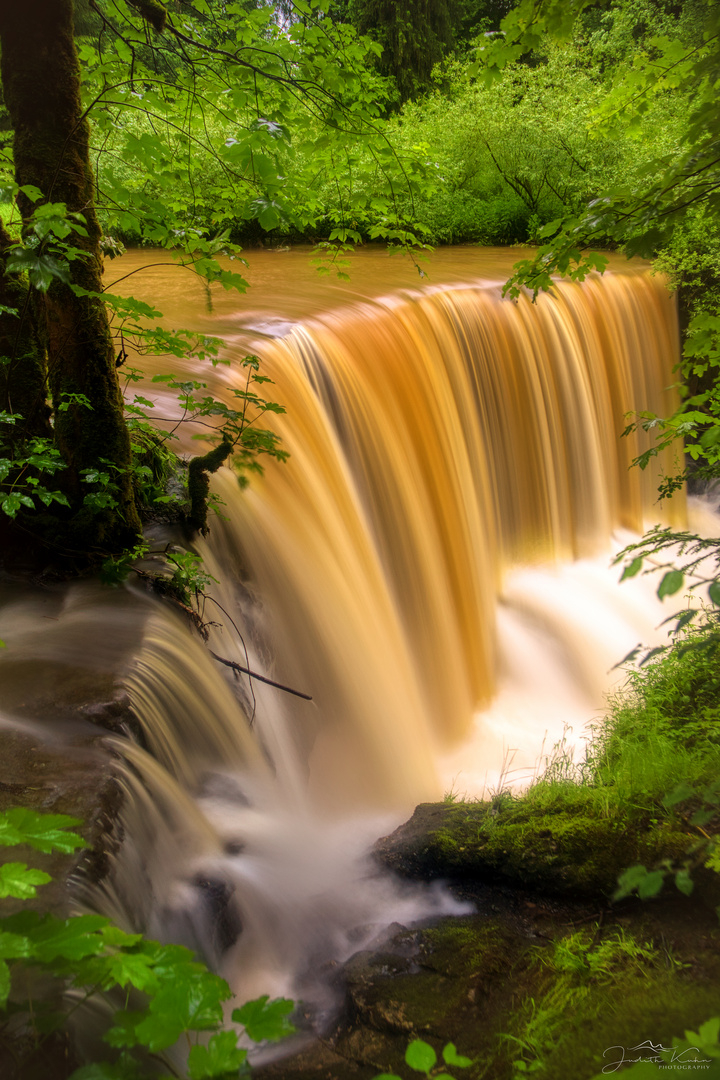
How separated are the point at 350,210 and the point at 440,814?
3638mm

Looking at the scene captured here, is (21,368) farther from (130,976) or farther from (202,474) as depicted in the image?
(130,976)

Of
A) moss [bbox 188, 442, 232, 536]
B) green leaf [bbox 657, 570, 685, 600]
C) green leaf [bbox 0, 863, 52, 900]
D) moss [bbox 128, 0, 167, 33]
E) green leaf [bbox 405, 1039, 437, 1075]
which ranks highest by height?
moss [bbox 128, 0, 167, 33]

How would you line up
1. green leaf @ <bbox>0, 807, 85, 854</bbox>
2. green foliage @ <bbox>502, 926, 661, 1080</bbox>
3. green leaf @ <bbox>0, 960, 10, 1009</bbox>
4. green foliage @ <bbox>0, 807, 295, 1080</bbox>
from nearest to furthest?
green leaf @ <bbox>0, 960, 10, 1009</bbox>
green foliage @ <bbox>0, 807, 295, 1080</bbox>
green leaf @ <bbox>0, 807, 85, 854</bbox>
green foliage @ <bbox>502, 926, 661, 1080</bbox>

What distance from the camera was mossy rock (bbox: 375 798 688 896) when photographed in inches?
118

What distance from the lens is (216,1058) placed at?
123 cm

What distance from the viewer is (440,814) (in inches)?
148

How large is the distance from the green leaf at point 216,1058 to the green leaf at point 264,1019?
34mm

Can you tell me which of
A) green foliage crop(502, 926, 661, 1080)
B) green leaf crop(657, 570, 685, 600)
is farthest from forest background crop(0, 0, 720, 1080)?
green foliage crop(502, 926, 661, 1080)

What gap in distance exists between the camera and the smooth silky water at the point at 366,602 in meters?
3.00

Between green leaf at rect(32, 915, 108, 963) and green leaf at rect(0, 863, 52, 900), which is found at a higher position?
green leaf at rect(0, 863, 52, 900)

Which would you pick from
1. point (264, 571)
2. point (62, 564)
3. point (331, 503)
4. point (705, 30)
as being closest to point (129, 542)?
point (62, 564)

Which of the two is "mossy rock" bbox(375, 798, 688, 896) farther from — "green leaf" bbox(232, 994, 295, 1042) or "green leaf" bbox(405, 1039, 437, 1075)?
"green leaf" bbox(232, 994, 295, 1042)

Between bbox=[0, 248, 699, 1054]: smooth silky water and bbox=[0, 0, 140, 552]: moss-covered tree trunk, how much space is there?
1.73ft

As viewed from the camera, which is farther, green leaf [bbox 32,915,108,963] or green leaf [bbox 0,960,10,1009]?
green leaf [bbox 32,915,108,963]
